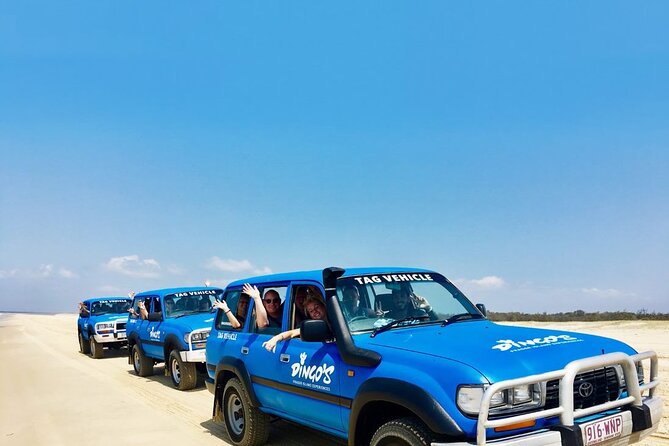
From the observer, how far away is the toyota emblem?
3.94 metres

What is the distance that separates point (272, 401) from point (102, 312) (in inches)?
600

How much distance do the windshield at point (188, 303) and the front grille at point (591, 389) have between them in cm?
939

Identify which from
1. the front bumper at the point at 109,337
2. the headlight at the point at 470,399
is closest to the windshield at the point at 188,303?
the front bumper at the point at 109,337

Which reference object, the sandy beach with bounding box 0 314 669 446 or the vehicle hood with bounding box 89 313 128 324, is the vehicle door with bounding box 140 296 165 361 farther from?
the vehicle hood with bounding box 89 313 128 324

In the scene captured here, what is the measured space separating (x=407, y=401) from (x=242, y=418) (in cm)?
335

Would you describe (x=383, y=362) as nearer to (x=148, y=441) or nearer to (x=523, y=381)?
(x=523, y=381)

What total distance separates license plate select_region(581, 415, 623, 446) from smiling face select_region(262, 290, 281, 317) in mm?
3376

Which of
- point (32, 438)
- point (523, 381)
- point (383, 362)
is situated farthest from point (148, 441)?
point (523, 381)

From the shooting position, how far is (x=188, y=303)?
1244 cm

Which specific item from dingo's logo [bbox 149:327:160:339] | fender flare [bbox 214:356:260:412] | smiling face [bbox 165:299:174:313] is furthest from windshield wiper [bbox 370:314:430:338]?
smiling face [bbox 165:299:174:313]

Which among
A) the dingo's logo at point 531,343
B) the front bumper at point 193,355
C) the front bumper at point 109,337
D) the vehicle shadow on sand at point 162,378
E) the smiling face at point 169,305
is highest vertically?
the smiling face at point 169,305

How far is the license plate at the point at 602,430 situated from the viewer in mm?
3704

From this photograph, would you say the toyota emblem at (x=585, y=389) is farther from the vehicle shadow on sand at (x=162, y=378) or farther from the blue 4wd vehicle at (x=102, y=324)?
the blue 4wd vehicle at (x=102, y=324)

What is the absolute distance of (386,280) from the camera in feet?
17.7
